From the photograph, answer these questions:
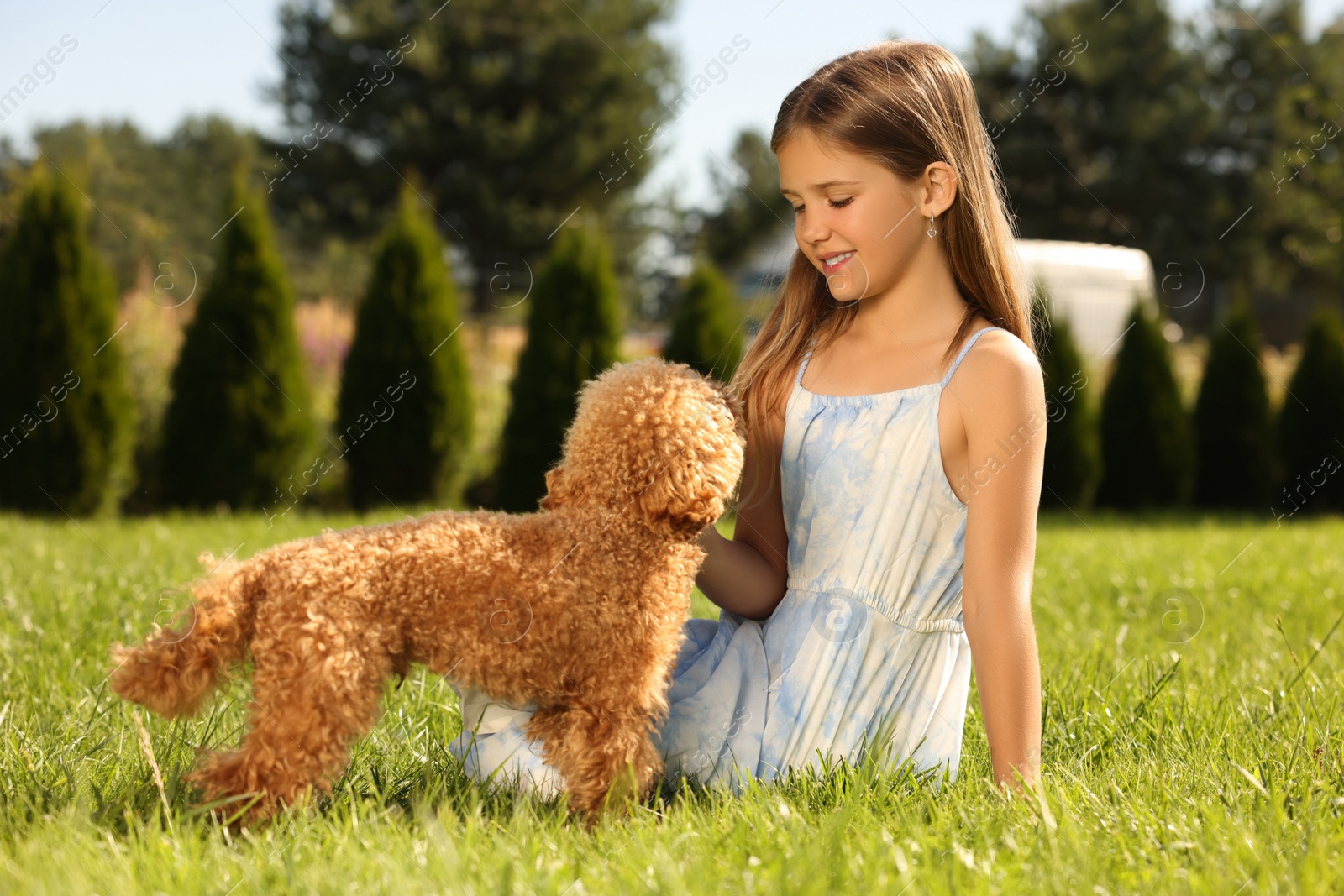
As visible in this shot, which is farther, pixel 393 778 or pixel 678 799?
pixel 393 778

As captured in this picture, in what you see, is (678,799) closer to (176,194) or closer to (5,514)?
(5,514)

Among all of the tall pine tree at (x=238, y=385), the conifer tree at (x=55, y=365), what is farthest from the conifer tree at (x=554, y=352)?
the conifer tree at (x=55, y=365)

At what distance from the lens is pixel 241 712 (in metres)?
2.72

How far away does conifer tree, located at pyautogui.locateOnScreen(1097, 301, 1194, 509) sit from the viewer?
1077 cm

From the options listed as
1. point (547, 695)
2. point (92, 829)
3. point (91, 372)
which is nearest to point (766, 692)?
point (547, 695)

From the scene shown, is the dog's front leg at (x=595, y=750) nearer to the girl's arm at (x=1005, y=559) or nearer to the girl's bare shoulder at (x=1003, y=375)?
the girl's arm at (x=1005, y=559)

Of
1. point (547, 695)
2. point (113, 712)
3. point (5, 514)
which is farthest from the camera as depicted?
point (5, 514)

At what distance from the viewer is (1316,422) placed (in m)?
10.9

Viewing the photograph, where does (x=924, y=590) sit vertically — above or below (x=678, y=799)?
above

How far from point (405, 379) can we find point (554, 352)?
1.29 metres

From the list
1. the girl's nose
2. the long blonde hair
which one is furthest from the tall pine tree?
the girl's nose

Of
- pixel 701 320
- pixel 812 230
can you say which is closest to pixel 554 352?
pixel 701 320

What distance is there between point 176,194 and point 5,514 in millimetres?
32837

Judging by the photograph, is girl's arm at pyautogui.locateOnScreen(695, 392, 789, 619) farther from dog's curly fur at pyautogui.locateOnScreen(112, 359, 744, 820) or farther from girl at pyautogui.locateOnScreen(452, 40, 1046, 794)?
dog's curly fur at pyautogui.locateOnScreen(112, 359, 744, 820)
